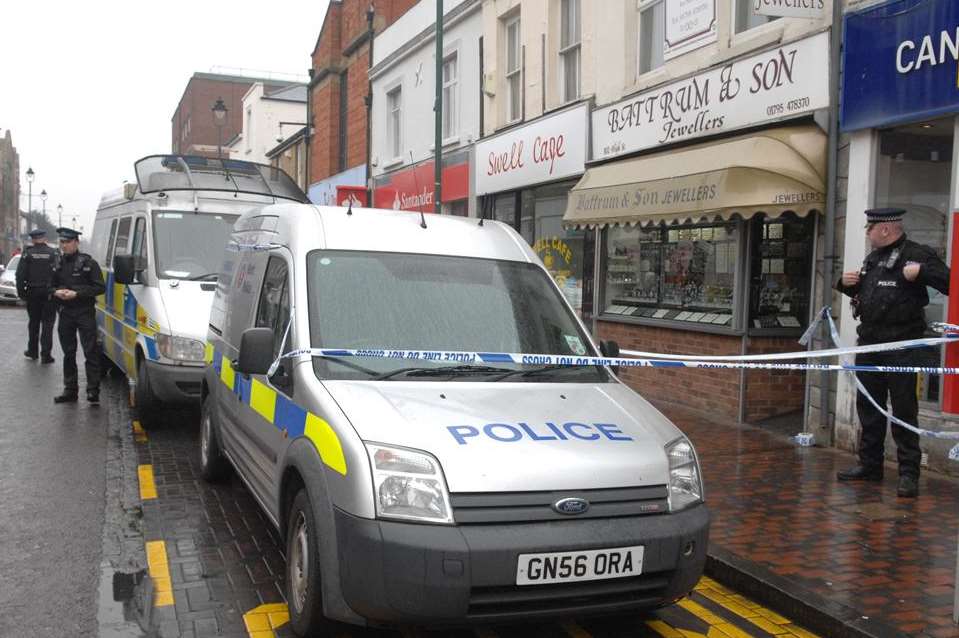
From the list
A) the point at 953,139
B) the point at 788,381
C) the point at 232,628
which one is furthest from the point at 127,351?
the point at 953,139

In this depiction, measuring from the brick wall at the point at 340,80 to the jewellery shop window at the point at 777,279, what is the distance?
55.2ft

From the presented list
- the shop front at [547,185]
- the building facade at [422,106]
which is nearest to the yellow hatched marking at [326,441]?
the shop front at [547,185]

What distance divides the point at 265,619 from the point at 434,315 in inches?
67.6

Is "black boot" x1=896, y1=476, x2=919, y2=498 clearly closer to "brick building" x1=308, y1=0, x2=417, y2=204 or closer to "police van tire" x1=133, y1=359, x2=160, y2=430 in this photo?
"police van tire" x1=133, y1=359, x2=160, y2=430

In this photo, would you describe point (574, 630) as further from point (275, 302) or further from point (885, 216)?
point (885, 216)

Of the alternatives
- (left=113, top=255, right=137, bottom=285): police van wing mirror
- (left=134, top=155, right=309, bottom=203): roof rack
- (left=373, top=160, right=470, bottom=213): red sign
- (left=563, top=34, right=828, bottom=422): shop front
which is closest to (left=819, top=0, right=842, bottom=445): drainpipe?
(left=563, top=34, right=828, bottom=422): shop front

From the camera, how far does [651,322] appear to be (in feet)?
36.6

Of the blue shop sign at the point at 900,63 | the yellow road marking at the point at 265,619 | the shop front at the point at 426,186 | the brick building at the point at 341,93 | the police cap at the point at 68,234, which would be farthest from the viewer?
the brick building at the point at 341,93

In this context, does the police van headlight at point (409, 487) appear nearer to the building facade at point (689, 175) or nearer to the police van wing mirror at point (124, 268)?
the building facade at point (689, 175)

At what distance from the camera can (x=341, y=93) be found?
91.7 feet

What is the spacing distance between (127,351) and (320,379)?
20.0ft

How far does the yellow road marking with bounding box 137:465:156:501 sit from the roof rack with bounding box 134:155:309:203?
12.2ft

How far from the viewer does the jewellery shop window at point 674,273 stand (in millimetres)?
10055

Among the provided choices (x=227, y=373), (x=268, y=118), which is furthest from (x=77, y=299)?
(x=268, y=118)
